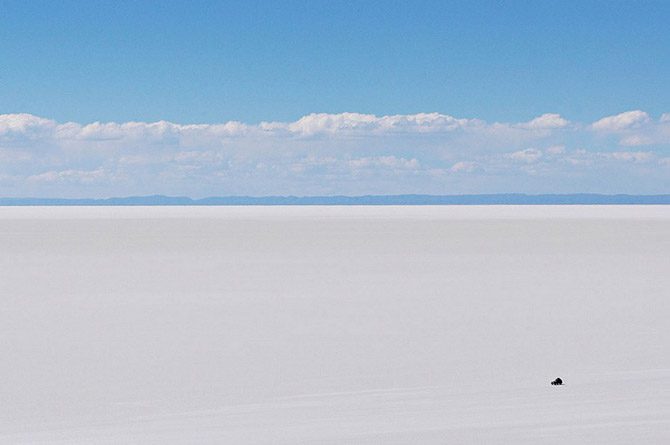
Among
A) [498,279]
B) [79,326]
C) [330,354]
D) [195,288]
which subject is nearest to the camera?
[330,354]

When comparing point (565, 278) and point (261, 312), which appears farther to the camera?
point (565, 278)

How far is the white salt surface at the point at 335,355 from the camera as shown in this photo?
6730 mm

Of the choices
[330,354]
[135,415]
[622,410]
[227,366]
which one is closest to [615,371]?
[622,410]

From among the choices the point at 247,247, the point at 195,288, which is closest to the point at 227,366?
the point at 195,288

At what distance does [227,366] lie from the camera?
29.8 feet

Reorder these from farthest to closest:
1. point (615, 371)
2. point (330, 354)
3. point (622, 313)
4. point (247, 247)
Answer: point (247, 247)
point (622, 313)
point (330, 354)
point (615, 371)

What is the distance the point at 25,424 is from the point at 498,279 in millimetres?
11903

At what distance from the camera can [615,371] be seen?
28.6ft

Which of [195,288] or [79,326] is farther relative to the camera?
[195,288]

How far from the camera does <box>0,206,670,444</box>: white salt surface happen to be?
6730 millimetres

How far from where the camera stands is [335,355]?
9.70 m

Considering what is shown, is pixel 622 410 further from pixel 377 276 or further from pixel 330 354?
pixel 377 276

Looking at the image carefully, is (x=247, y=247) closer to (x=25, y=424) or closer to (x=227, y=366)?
(x=227, y=366)

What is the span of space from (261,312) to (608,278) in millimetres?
7370
